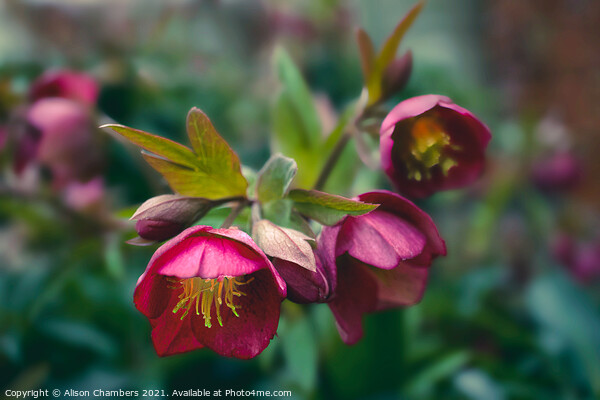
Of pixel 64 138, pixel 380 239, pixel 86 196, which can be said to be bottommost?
pixel 86 196

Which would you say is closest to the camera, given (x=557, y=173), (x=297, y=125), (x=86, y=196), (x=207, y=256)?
(x=207, y=256)

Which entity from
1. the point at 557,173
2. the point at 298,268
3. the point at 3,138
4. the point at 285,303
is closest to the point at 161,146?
the point at 298,268

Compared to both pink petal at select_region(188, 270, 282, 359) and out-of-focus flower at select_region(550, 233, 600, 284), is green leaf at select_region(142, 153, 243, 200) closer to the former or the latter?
pink petal at select_region(188, 270, 282, 359)

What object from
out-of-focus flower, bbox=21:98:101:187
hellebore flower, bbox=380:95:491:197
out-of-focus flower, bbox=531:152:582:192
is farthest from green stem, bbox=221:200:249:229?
out-of-focus flower, bbox=531:152:582:192

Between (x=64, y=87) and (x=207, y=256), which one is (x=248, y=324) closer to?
(x=207, y=256)

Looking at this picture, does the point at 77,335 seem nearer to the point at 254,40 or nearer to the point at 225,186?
the point at 225,186

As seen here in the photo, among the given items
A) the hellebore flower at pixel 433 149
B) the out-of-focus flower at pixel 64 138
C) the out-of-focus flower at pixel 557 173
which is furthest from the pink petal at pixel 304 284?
the out-of-focus flower at pixel 557 173
